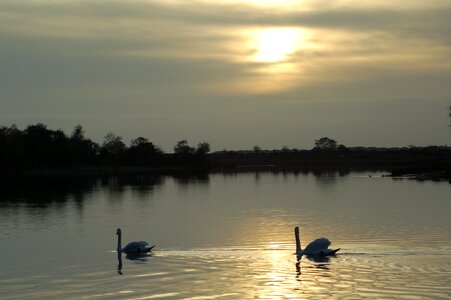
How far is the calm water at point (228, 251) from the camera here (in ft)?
66.3

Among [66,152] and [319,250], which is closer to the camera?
[319,250]

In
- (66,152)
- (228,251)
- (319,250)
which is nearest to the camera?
(319,250)

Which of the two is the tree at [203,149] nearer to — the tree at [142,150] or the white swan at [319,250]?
the tree at [142,150]

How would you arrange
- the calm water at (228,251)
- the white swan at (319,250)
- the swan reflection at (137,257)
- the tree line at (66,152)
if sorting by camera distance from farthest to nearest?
1. the tree line at (66,152)
2. the swan reflection at (137,257)
3. the white swan at (319,250)
4. the calm water at (228,251)

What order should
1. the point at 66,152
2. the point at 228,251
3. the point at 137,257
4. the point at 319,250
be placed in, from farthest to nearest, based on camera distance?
the point at 66,152 → the point at 228,251 → the point at 137,257 → the point at 319,250

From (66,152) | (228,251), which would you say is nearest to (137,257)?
(228,251)

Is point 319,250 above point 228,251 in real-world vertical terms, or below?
above

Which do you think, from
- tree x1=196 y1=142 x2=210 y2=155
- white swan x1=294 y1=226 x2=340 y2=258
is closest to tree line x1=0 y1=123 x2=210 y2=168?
tree x1=196 y1=142 x2=210 y2=155

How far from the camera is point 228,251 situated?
90.8ft

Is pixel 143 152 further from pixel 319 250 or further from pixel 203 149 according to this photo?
pixel 319 250

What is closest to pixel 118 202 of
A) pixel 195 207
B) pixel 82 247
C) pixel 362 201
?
pixel 195 207

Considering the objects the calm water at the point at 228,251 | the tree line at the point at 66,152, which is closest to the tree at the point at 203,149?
the tree line at the point at 66,152

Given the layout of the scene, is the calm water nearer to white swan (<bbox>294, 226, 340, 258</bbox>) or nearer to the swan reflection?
the swan reflection

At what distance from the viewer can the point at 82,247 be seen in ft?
98.4
